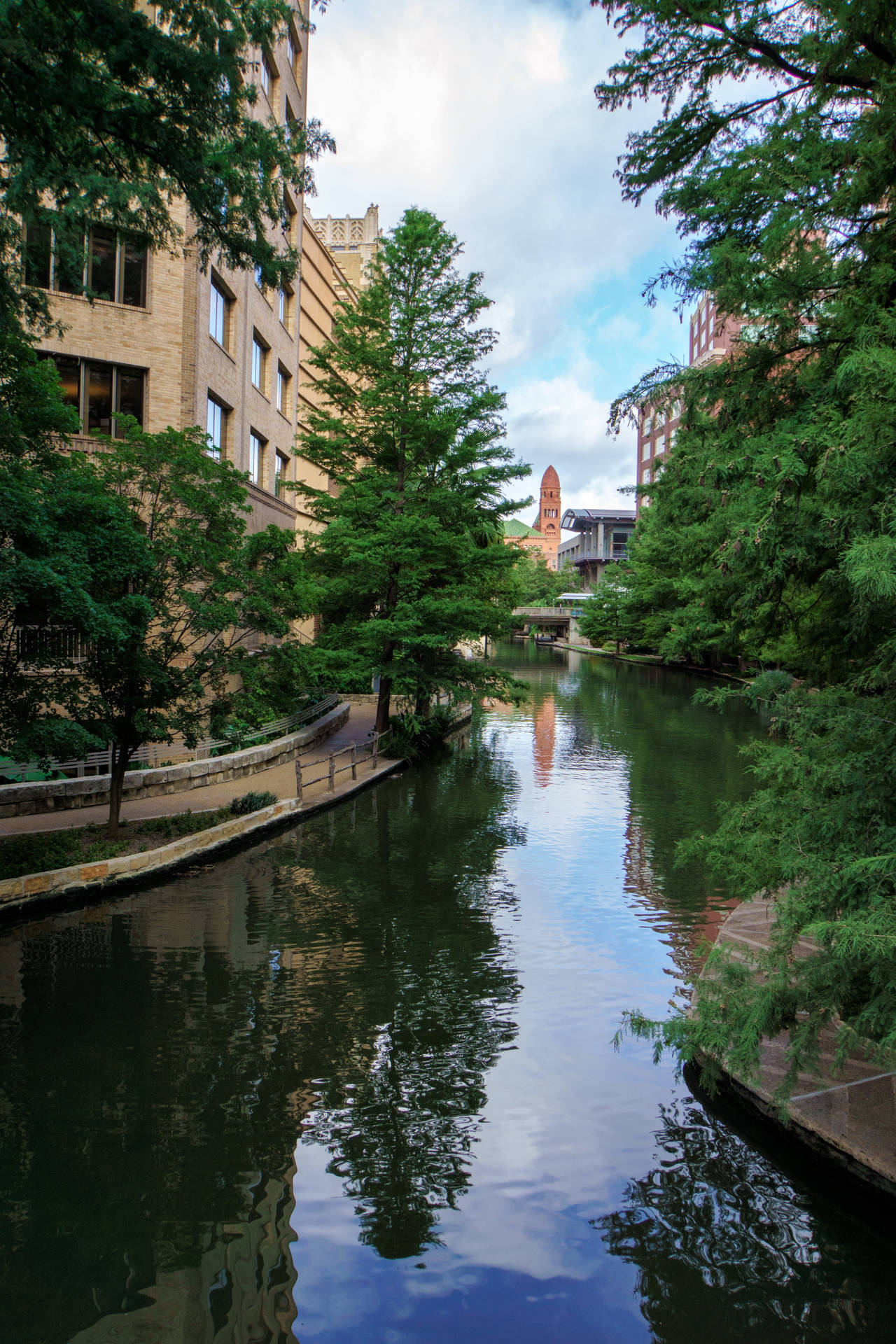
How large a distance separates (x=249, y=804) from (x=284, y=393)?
22.2 m

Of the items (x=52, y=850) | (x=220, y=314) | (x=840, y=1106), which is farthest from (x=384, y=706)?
(x=840, y=1106)

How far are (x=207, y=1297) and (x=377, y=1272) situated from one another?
3.71 feet

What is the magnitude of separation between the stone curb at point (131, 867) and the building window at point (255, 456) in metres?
15.3

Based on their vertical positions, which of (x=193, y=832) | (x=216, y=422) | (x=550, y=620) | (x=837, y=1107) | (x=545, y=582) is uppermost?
(x=545, y=582)

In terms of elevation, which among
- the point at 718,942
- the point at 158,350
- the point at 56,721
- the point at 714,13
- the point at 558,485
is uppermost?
the point at 558,485

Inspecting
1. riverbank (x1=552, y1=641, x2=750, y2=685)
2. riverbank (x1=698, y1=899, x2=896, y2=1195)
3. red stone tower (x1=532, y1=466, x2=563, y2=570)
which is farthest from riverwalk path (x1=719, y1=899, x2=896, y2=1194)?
red stone tower (x1=532, y1=466, x2=563, y2=570)

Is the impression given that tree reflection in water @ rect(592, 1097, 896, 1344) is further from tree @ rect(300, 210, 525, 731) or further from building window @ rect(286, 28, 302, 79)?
building window @ rect(286, 28, 302, 79)

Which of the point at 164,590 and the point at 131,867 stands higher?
the point at 164,590

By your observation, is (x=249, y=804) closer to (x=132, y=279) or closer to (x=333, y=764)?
(x=333, y=764)

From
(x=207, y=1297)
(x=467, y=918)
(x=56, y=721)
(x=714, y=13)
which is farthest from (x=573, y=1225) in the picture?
(x=714, y=13)

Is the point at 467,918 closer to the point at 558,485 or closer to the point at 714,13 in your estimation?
the point at 714,13

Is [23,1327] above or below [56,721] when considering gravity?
below

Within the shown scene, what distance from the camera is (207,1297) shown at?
17.6 ft

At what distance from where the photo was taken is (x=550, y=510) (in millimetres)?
194625
